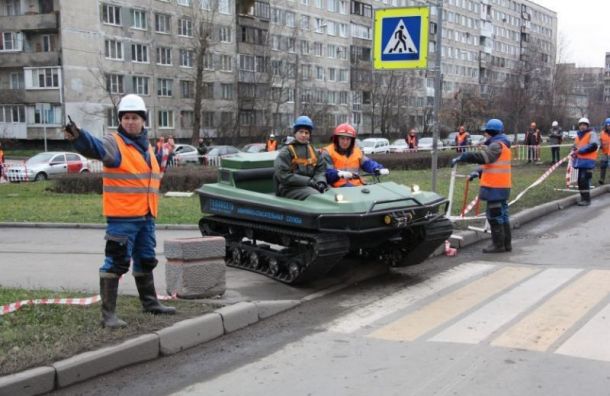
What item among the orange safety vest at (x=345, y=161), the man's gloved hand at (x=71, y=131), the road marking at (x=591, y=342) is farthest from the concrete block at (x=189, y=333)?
the orange safety vest at (x=345, y=161)

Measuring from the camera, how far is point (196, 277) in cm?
683

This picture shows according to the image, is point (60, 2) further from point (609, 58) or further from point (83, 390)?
point (609, 58)

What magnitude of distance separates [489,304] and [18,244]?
8.28 m

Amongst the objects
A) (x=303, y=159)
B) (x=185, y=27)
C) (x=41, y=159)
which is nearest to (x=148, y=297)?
(x=303, y=159)

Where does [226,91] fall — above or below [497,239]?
above

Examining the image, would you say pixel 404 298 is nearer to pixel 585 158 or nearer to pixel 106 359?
pixel 106 359

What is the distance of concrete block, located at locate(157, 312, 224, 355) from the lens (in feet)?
18.5

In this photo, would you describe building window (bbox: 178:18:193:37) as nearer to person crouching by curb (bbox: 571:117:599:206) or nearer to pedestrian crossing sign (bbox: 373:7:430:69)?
person crouching by curb (bbox: 571:117:599:206)

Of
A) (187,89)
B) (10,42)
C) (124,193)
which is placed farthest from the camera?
(187,89)

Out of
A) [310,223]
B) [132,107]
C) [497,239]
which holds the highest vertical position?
[132,107]

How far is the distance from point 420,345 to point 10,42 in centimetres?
5355

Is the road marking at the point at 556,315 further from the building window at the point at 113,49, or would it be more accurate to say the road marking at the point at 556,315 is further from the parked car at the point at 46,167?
the building window at the point at 113,49

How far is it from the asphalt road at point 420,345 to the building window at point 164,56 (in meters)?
51.7

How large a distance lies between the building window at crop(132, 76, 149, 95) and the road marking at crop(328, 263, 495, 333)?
49.4 metres
